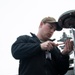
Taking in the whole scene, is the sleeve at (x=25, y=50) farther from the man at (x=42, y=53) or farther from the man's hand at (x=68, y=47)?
the man's hand at (x=68, y=47)

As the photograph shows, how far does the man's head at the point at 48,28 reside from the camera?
6.46 feet

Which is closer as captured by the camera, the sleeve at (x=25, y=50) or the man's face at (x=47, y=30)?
the sleeve at (x=25, y=50)

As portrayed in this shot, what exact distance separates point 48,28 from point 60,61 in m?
0.30

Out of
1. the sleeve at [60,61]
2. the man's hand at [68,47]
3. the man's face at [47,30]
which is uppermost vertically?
the man's face at [47,30]

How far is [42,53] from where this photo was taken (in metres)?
1.86

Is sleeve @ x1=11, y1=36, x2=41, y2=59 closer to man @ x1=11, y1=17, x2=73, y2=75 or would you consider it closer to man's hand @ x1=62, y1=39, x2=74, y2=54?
man @ x1=11, y1=17, x2=73, y2=75

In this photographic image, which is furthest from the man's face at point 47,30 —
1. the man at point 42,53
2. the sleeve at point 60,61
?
the sleeve at point 60,61

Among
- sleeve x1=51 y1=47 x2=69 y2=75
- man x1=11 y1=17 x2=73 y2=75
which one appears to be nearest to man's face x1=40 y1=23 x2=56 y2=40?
man x1=11 y1=17 x2=73 y2=75

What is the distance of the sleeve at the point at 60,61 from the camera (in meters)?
1.96

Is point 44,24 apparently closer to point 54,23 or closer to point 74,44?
point 54,23

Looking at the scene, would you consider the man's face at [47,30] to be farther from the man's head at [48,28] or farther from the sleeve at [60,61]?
the sleeve at [60,61]

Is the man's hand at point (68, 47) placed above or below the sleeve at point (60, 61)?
above

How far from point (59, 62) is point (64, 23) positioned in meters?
0.35

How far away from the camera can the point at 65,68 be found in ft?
6.50
